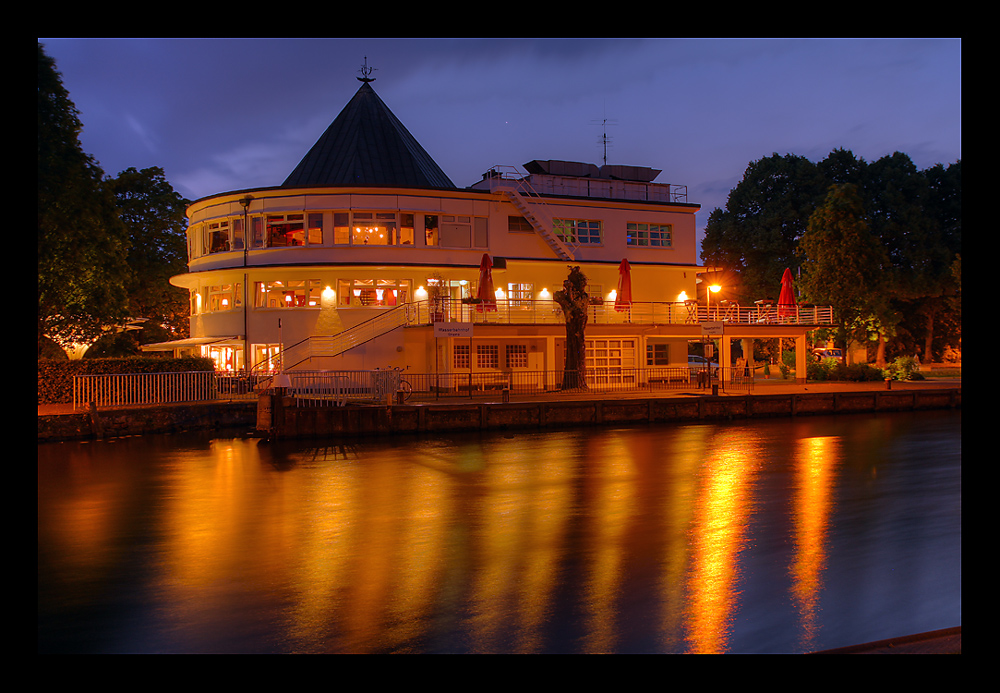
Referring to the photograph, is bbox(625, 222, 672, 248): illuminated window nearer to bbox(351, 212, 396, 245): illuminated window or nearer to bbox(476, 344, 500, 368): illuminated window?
bbox(476, 344, 500, 368): illuminated window

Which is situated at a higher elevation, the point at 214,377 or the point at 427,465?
the point at 214,377

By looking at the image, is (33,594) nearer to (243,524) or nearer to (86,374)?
(243,524)

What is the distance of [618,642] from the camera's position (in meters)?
7.66

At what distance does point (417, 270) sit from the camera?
3772 centimetres

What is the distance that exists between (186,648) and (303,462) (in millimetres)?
13309

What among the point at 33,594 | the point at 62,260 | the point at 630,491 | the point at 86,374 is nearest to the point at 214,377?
the point at 86,374

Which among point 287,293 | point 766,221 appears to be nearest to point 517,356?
point 287,293

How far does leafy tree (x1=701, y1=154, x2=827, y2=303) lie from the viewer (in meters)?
64.3

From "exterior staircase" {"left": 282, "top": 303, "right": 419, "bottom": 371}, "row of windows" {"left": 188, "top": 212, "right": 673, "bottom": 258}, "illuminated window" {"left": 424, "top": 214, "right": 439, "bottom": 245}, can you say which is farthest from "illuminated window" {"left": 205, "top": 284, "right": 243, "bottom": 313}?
"illuminated window" {"left": 424, "top": 214, "right": 439, "bottom": 245}

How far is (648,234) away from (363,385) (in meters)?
20.7

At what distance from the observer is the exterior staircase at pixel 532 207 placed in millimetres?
39344

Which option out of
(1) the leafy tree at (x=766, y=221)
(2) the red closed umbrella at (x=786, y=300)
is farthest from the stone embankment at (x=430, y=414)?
(1) the leafy tree at (x=766, y=221)

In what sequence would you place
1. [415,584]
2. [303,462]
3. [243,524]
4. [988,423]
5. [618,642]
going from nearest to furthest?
[988,423] → [618,642] → [415,584] → [243,524] → [303,462]
